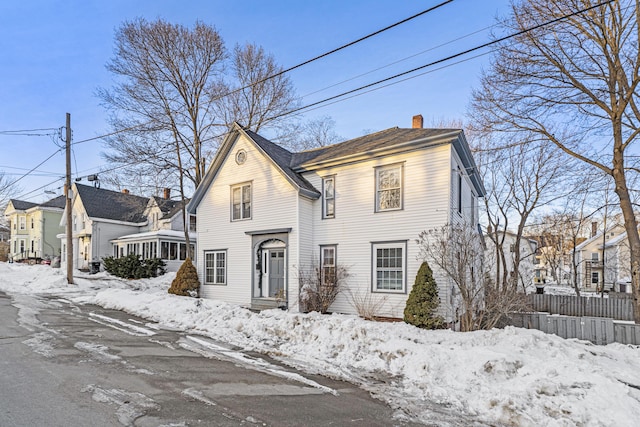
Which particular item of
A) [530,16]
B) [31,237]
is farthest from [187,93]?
[31,237]

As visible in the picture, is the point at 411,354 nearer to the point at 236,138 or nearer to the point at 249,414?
the point at 249,414

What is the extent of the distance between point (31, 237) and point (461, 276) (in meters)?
48.7

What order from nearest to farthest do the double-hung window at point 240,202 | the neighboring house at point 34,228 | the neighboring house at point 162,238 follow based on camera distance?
the double-hung window at point 240,202, the neighboring house at point 162,238, the neighboring house at point 34,228

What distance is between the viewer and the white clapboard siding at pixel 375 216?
40.6 ft

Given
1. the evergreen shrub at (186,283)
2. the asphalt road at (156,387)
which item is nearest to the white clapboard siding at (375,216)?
the asphalt road at (156,387)

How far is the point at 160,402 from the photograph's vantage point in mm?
5285

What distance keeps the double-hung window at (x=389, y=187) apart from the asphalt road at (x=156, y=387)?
720 cm

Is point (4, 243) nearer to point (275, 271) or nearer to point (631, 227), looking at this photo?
point (275, 271)

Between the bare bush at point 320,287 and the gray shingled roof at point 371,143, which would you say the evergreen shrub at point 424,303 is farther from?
the gray shingled roof at point 371,143

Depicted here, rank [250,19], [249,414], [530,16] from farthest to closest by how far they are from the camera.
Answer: [250,19] → [530,16] → [249,414]

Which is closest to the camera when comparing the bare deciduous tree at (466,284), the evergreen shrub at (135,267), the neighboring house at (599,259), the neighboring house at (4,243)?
the bare deciduous tree at (466,284)

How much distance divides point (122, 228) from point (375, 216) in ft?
93.8

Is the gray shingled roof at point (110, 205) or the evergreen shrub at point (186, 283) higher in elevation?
the gray shingled roof at point (110, 205)

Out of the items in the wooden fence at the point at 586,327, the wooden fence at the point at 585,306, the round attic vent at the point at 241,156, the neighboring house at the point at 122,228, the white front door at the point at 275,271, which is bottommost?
the wooden fence at the point at 585,306
